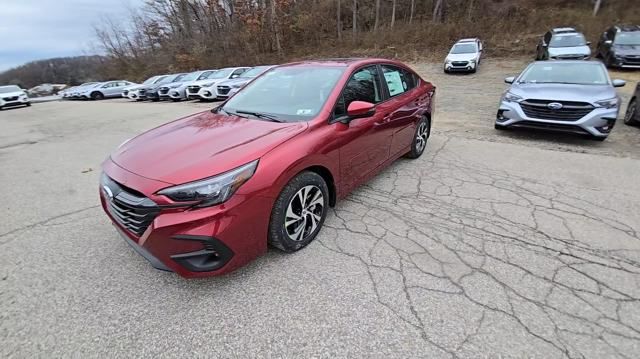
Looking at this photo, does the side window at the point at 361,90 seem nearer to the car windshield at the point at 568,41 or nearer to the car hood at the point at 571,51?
the car hood at the point at 571,51

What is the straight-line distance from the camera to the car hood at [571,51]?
1347cm

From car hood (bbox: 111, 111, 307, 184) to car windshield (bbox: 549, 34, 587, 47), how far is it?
16981 millimetres

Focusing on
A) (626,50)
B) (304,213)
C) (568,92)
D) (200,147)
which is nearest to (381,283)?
(304,213)

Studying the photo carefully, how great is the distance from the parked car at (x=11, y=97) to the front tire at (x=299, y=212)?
81.7 ft

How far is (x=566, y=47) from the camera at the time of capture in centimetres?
1402

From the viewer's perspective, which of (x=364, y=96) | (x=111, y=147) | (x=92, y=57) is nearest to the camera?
(x=364, y=96)

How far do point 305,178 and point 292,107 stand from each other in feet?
2.72

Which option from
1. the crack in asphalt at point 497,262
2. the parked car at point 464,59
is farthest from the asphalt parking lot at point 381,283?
the parked car at point 464,59

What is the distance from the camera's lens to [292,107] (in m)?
3.05

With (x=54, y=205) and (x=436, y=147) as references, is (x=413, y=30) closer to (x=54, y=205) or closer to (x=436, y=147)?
(x=436, y=147)

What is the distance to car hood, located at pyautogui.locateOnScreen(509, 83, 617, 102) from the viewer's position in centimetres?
524

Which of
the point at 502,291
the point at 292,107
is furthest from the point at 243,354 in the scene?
the point at 292,107

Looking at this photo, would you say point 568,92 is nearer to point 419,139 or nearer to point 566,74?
point 566,74

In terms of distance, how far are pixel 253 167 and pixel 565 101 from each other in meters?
5.58
